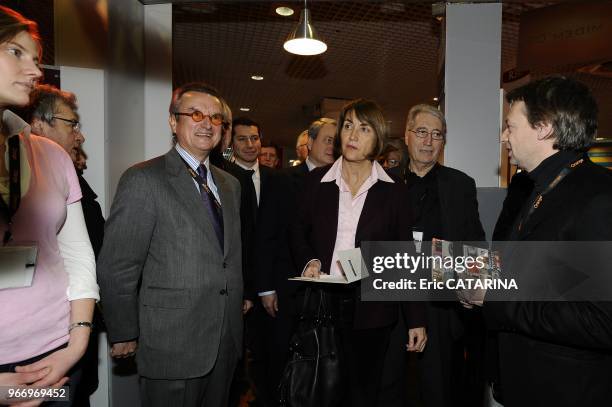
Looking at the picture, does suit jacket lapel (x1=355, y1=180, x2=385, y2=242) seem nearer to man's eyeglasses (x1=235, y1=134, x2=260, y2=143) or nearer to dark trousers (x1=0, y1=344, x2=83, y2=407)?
dark trousers (x1=0, y1=344, x2=83, y2=407)

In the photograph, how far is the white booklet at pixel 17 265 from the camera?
1102 mm

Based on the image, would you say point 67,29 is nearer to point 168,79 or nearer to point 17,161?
point 168,79

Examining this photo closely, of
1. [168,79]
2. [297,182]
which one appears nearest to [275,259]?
[297,182]

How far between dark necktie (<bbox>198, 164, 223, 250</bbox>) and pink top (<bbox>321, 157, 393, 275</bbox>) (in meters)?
0.62

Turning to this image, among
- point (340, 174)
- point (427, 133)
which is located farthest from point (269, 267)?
point (427, 133)

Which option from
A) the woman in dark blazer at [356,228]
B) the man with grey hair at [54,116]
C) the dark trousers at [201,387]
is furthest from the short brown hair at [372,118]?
the man with grey hair at [54,116]

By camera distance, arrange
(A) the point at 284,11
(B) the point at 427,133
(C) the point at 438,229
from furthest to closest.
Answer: (A) the point at 284,11 → (B) the point at 427,133 → (C) the point at 438,229

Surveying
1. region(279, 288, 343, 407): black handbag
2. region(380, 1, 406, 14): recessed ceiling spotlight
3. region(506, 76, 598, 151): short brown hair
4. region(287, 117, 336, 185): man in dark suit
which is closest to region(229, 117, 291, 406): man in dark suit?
region(287, 117, 336, 185): man in dark suit

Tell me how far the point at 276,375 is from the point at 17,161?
7.49 feet

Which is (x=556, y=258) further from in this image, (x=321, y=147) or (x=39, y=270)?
(x=321, y=147)

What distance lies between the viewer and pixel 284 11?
495 cm

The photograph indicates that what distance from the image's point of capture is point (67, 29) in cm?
261

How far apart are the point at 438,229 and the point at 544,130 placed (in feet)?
3.54

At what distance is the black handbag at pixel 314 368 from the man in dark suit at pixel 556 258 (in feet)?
2.43
